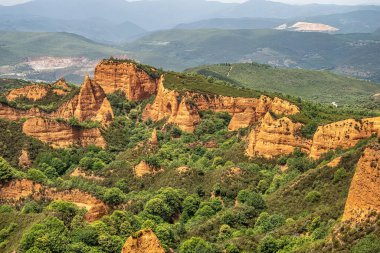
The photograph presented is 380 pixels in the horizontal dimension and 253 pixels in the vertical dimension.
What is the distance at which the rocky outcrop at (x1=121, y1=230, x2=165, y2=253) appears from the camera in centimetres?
3453

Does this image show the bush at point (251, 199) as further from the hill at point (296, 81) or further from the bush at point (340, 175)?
the hill at point (296, 81)

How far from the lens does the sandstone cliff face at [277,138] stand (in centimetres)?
6356

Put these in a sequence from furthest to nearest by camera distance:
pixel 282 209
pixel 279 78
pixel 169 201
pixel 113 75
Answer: pixel 279 78, pixel 113 75, pixel 169 201, pixel 282 209

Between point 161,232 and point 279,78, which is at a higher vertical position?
point 161,232

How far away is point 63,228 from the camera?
43.4m

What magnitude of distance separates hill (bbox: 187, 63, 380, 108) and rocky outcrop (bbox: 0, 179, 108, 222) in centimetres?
11050

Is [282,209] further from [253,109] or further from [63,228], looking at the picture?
[253,109]

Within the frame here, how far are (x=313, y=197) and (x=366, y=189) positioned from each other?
16.0 metres

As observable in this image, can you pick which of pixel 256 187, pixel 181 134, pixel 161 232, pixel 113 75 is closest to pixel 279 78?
pixel 113 75

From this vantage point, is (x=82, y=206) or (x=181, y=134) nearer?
(x=82, y=206)

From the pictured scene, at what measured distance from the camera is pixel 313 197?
47.8 metres

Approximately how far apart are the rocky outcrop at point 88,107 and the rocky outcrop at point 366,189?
183ft

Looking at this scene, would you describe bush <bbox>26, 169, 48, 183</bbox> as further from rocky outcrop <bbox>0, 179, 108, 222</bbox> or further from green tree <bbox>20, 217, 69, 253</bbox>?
green tree <bbox>20, 217, 69, 253</bbox>

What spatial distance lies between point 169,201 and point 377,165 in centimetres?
2744
